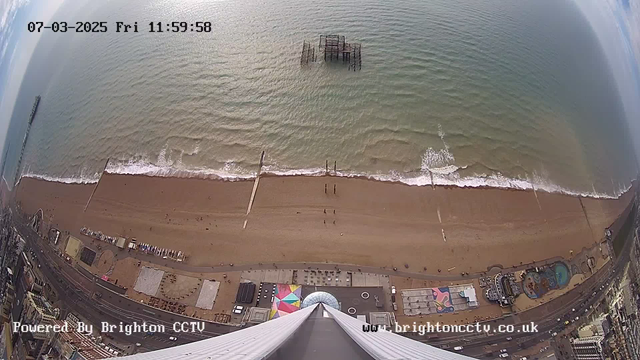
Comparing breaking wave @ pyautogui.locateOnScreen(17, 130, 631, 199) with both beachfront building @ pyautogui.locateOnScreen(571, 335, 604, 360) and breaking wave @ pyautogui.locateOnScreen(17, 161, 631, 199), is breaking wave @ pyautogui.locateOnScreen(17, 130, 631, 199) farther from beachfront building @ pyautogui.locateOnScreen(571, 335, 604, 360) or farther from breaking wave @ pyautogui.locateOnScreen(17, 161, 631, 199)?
beachfront building @ pyautogui.locateOnScreen(571, 335, 604, 360)

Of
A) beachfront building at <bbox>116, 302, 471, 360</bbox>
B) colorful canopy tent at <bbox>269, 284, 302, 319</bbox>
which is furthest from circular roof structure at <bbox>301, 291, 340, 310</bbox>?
beachfront building at <bbox>116, 302, 471, 360</bbox>

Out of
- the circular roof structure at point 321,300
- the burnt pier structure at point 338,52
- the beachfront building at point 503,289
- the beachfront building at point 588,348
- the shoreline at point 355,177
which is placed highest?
the burnt pier structure at point 338,52

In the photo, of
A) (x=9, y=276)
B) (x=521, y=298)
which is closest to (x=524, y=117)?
(x=521, y=298)

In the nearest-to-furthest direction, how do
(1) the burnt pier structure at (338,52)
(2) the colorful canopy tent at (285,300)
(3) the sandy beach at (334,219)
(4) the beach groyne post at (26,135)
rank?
1. (2) the colorful canopy tent at (285,300)
2. (3) the sandy beach at (334,219)
3. (4) the beach groyne post at (26,135)
4. (1) the burnt pier structure at (338,52)

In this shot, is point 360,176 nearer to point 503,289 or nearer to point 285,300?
point 285,300

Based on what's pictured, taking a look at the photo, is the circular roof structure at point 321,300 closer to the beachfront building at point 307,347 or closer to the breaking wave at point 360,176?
the beachfront building at point 307,347

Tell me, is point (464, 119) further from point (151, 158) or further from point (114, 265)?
point (114, 265)

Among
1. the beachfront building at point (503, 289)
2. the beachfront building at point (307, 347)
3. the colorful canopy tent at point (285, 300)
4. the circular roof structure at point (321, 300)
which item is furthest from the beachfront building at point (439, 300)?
the colorful canopy tent at point (285, 300)
